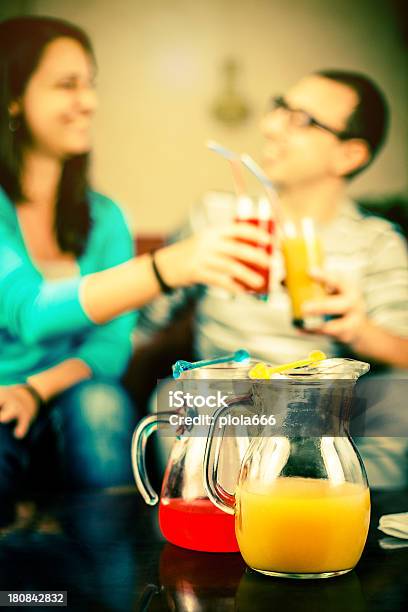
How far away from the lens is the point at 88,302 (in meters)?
1.64

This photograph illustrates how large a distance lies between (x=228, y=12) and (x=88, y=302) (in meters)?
0.80

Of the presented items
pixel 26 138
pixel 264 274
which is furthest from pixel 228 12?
pixel 264 274

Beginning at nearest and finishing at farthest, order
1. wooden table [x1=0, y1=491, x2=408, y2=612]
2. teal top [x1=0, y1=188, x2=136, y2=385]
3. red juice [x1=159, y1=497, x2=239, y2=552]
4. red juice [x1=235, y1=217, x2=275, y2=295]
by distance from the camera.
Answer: wooden table [x1=0, y1=491, x2=408, y2=612], red juice [x1=159, y1=497, x2=239, y2=552], red juice [x1=235, y1=217, x2=275, y2=295], teal top [x1=0, y1=188, x2=136, y2=385]

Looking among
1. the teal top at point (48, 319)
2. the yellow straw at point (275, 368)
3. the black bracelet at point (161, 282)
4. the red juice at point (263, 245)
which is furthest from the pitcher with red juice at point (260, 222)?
the yellow straw at point (275, 368)

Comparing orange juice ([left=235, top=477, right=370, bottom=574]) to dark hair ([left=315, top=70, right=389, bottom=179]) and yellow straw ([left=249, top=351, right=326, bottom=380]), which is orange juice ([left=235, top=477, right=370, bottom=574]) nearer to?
yellow straw ([left=249, top=351, right=326, bottom=380])

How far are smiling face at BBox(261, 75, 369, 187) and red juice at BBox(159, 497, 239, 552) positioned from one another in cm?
103

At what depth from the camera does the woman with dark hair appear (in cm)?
163

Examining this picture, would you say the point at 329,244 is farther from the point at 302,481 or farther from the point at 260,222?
the point at 302,481

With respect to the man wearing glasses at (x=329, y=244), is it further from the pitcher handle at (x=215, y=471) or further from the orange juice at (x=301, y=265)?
the pitcher handle at (x=215, y=471)

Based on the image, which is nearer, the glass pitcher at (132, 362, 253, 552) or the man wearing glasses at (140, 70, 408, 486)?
the glass pitcher at (132, 362, 253, 552)

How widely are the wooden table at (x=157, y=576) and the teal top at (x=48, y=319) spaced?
682mm

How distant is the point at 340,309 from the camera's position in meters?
1.55

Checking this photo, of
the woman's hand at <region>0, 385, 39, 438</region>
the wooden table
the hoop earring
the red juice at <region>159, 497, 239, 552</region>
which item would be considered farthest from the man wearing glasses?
the red juice at <region>159, 497, 239, 552</region>

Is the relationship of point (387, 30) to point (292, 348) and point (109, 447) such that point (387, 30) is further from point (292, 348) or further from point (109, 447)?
point (109, 447)
